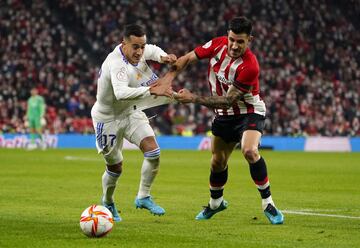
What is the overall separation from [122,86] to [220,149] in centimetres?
168

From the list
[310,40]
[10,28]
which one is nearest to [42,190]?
[10,28]

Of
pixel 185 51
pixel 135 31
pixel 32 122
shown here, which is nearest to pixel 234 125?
pixel 135 31

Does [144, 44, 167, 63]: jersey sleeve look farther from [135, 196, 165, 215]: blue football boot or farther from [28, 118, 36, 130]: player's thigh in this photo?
[28, 118, 36, 130]: player's thigh

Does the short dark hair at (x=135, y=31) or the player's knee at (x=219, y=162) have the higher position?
the short dark hair at (x=135, y=31)

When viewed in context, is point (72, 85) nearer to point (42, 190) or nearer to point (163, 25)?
point (163, 25)

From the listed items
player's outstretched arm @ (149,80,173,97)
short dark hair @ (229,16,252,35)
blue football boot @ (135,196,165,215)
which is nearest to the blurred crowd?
blue football boot @ (135,196,165,215)

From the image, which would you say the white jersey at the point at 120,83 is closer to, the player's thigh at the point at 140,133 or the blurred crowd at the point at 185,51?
the player's thigh at the point at 140,133

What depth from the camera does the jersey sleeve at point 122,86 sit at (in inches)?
398

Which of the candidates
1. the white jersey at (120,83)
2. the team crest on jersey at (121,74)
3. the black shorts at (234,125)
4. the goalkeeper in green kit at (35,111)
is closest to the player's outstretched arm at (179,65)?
the white jersey at (120,83)

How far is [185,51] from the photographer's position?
4203cm

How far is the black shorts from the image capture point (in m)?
10.8

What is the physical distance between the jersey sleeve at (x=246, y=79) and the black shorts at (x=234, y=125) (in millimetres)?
496

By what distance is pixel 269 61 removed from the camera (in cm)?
4219

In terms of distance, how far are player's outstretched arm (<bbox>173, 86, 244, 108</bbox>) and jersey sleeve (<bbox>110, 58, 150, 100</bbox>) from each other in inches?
17.9
